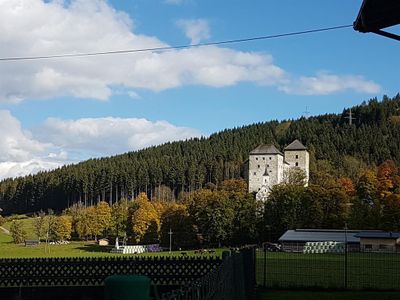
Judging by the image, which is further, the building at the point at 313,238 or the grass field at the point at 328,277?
the building at the point at 313,238

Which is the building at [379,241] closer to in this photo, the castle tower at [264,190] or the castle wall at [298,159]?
the castle tower at [264,190]

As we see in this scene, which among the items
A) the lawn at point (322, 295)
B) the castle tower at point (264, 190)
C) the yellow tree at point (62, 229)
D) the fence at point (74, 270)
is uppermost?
the castle tower at point (264, 190)

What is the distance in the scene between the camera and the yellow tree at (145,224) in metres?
118

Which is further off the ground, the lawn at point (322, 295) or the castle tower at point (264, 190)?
the castle tower at point (264, 190)

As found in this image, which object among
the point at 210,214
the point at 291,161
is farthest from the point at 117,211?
the point at 291,161


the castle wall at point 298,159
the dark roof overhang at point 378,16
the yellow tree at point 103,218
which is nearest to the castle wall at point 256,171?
the castle wall at point 298,159

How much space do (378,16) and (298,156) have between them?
6602 inches

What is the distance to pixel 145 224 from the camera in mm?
119125

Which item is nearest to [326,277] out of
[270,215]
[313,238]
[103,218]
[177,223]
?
[313,238]

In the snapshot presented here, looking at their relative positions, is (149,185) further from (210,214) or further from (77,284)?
(77,284)

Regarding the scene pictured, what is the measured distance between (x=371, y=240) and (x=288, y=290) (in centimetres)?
5738

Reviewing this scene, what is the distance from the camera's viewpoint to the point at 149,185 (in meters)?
184

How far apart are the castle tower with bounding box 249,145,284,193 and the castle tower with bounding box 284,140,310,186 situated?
514 inches

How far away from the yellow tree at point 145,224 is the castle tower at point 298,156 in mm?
66861
